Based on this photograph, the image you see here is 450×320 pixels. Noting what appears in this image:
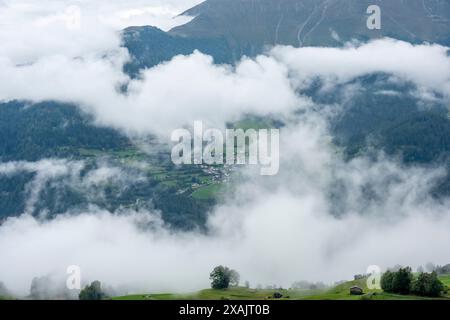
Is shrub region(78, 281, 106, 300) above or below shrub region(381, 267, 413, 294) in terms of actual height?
below

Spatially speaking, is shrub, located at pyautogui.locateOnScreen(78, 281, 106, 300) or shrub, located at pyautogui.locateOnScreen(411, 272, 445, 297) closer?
shrub, located at pyautogui.locateOnScreen(411, 272, 445, 297)


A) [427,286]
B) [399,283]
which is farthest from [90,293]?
[427,286]

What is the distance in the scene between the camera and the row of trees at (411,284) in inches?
3398

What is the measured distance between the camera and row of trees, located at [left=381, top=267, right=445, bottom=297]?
86306 mm

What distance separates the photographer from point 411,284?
8862 centimetres

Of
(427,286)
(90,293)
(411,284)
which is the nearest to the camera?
(427,286)

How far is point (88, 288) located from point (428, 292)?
194 feet

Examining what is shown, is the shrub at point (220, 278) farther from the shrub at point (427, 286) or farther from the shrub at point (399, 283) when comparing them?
the shrub at point (427, 286)
